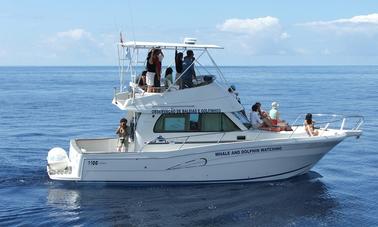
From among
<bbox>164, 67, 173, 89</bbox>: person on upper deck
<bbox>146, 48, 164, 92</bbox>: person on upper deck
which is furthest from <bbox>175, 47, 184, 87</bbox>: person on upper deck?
<bbox>146, 48, 164, 92</bbox>: person on upper deck

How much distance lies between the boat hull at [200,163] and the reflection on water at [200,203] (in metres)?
0.37

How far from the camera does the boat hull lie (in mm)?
16438

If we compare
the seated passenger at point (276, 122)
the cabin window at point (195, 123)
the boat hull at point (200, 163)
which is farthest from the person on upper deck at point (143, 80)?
the seated passenger at point (276, 122)

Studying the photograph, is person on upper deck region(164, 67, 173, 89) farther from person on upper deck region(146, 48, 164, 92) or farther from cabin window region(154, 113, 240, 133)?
cabin window region(154, 113, 240, 133)

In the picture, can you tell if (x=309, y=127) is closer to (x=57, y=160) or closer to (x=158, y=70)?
(x=158, y=70)

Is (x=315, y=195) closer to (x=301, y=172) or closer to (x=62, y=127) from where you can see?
(x=301, y=172)

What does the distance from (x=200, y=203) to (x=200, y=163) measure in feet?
4.76

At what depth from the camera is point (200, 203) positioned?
15633mm

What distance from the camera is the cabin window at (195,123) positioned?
17047 millimetres

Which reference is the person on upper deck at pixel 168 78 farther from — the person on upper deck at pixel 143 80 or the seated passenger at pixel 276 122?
the seated passenger at pixel 276 122

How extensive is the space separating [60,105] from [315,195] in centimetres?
3295

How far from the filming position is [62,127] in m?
31.9

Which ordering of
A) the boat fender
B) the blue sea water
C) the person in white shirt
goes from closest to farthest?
the blue sea water < the person in white shirt < the boat fender

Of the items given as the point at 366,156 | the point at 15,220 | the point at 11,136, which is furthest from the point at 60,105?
the point at 15,220
